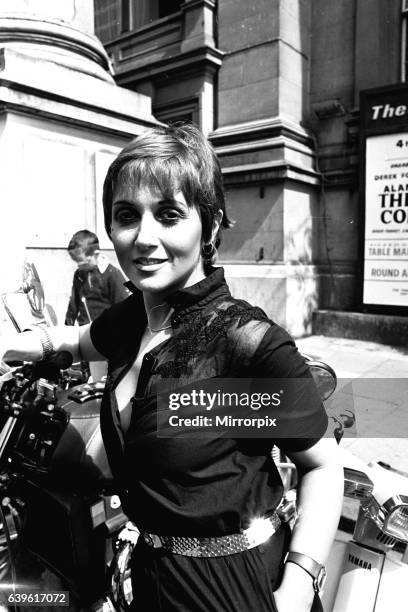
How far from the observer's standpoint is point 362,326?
800 cm

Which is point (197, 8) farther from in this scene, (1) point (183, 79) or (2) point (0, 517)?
(2) point (0, 517)

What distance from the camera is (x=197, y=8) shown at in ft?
29.5

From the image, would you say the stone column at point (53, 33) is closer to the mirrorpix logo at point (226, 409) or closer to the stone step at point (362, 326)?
the stone step at point (362, 326)

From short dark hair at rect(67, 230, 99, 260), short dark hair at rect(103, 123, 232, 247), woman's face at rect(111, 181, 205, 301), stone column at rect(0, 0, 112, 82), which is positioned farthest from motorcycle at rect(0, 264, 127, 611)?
stone column at rect(0, 0, 112, 82)

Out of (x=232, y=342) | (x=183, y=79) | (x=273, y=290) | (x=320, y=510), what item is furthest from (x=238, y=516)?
(x=183, y=79)

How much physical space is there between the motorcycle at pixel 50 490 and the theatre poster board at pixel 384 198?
6.93m

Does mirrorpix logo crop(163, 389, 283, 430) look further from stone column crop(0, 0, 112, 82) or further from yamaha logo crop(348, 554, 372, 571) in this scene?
stone column crop(0, 0, 112, 82)

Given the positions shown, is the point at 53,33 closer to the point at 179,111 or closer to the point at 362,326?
the point at 179,111

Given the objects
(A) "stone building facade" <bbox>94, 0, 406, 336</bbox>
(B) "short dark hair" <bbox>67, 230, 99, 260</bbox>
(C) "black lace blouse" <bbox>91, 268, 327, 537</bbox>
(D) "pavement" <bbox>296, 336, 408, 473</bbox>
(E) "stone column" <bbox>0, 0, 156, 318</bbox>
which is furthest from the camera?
(A) "stone building facade" <bbox>94, 0, 406, 336</bbox>

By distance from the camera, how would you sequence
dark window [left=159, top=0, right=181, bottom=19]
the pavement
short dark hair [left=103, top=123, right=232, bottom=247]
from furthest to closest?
dark window [left=159, top=0, right=181, bottom=19], the pavement, short dark hair [left=103, top=123, right=232, bottom=247]

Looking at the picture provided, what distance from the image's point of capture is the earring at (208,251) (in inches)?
48.5

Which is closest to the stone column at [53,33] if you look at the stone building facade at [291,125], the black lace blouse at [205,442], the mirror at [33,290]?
the stone building facade at [291,125]

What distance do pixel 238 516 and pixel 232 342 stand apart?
1.24 feet

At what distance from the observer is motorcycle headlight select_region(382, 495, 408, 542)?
1492 mm
